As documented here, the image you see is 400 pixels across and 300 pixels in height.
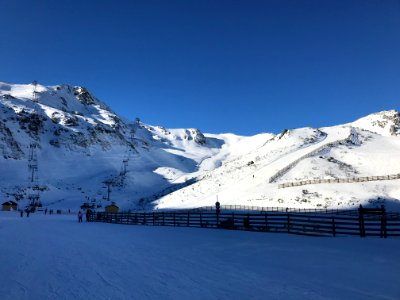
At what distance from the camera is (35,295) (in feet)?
29.2

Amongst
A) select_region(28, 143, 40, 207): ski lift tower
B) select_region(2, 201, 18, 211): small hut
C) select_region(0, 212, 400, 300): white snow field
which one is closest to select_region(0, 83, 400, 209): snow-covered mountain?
select_region(28, 143, 40, 207): ski lift tower

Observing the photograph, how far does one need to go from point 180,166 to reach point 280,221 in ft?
A: 467

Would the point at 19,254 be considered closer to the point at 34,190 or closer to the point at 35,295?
the point at 35,295

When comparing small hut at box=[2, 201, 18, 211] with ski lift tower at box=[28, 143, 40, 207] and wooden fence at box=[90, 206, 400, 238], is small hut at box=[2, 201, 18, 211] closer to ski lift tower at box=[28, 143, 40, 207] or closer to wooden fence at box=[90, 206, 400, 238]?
ski lift tower at box=[28, 143, 40, 207]

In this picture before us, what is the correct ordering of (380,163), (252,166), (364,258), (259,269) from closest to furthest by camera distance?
(259,269) < (364,258) < (380,163) < (252,166)

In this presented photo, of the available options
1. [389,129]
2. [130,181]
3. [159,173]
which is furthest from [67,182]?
[389,129]

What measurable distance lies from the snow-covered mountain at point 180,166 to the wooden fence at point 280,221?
24334 mm

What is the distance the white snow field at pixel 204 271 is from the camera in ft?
29.5

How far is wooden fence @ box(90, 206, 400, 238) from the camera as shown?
20.9 m

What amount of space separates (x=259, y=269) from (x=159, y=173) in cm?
13948

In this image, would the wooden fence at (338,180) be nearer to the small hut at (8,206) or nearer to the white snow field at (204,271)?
the white snow field at (204,271)

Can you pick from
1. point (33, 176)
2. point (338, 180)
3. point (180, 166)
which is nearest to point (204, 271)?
point (338, 180)

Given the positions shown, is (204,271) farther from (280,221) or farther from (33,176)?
(33,176)

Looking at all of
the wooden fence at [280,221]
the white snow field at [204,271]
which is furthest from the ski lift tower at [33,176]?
the white snow field at [204,271]
